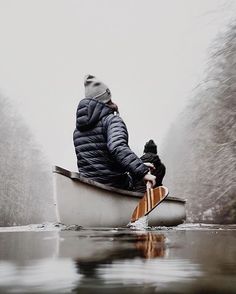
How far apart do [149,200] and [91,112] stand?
1.60 feet

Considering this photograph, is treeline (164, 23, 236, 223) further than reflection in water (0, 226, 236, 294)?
Yes

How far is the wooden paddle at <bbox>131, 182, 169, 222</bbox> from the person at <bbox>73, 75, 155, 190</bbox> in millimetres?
59

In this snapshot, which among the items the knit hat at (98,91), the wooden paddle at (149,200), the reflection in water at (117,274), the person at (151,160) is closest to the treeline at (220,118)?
the person at (151,160)

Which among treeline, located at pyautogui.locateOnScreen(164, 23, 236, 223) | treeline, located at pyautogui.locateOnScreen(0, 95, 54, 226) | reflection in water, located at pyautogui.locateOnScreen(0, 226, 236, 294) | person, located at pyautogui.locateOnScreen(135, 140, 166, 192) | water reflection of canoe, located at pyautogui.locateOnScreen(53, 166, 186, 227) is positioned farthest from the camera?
treeline, located at pyautogui.locateOnScreen(0, 95, 54, 226)

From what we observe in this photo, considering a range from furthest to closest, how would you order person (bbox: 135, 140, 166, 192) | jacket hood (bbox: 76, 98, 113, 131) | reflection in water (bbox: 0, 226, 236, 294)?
person (bbox: 135, 140, 166, 192)
jacket hood (bbox: 76, 98, 113, 131)
reflection in water (bbox: 0, 226, 236, 294)

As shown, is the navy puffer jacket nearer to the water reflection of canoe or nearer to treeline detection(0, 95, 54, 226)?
the water reflection of canoe

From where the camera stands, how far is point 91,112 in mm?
2332

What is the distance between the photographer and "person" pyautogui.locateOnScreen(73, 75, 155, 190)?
2254 millimetres

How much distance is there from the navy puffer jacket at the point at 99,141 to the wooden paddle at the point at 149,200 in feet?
0.29

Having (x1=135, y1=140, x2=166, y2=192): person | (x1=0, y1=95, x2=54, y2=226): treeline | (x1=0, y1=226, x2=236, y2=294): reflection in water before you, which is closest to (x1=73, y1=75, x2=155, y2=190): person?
(x1=135, y1=140, x2=166, y2=192): person

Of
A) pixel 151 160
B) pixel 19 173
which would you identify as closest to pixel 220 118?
pixel 151 160

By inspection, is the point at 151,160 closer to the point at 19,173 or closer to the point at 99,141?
the point at 99,141

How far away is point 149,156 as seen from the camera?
2766 millimetres

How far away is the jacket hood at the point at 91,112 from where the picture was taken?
2.32 meters
